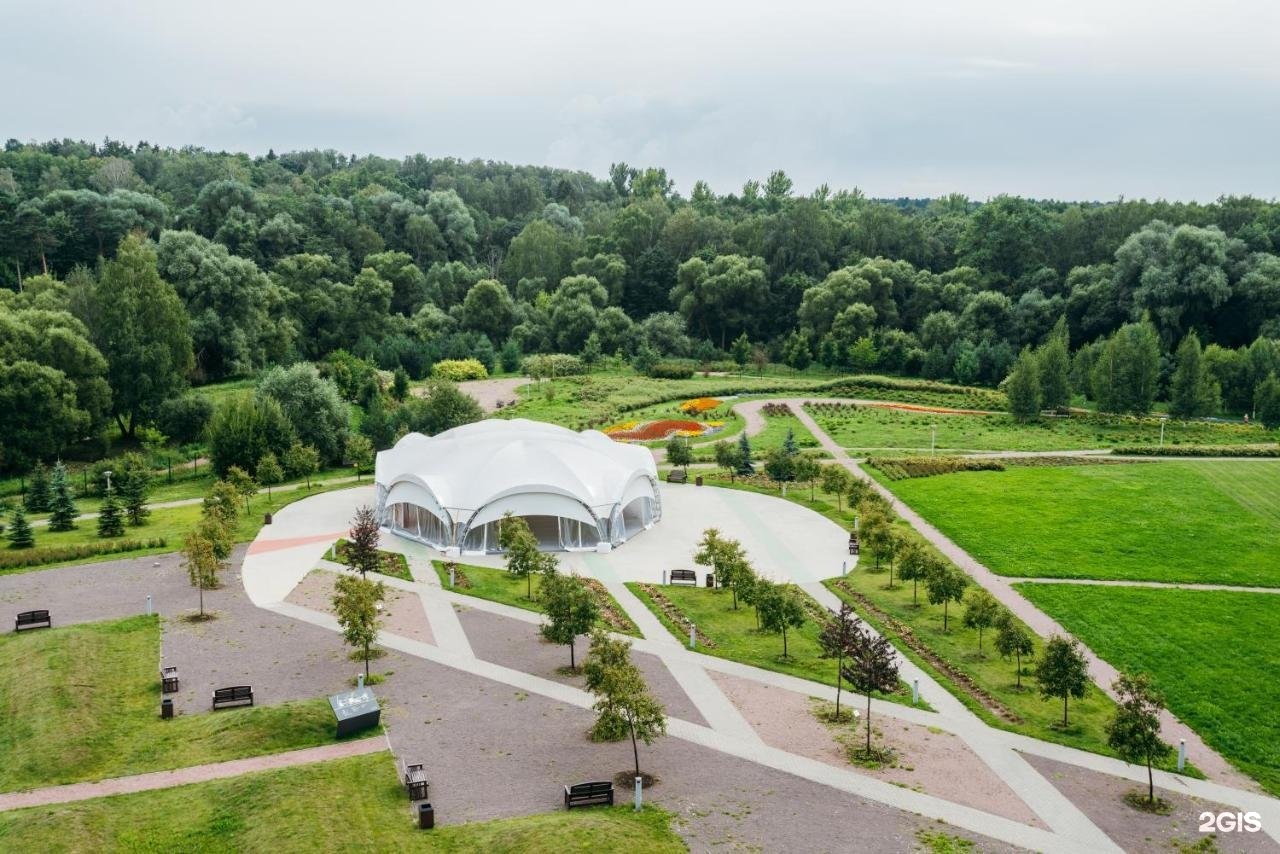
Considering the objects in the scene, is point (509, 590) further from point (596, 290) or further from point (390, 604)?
point (596, 290)

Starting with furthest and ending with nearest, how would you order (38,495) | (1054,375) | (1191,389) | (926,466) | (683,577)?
(1054,375)
(1191,389)
(926,466)
(38,495)
(683,577)

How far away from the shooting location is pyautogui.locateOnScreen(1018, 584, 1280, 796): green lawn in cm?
2364

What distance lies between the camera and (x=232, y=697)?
80.9ft

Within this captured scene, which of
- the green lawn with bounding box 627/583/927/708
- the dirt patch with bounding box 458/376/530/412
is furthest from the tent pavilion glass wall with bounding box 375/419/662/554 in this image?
the dirt patch with bounding box 458/376/530/412

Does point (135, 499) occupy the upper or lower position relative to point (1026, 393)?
lower

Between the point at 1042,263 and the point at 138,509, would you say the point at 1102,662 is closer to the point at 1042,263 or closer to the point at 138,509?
the point at 138,509

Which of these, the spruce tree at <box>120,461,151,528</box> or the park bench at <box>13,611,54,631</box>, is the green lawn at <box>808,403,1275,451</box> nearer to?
the spruce tree at <box>120,461,151,528</box>

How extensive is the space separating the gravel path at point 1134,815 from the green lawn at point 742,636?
479cm

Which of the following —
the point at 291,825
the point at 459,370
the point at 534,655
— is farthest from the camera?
the point at 459,370

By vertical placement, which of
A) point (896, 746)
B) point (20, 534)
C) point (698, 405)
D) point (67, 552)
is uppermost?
point (698, 405)

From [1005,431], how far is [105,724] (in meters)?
57.2

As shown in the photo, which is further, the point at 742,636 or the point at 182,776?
the point at 742,636

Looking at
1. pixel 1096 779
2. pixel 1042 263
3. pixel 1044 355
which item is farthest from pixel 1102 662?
pixel 1042 263

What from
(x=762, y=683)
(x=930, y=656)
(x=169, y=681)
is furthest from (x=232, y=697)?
(x=930, y=656)
